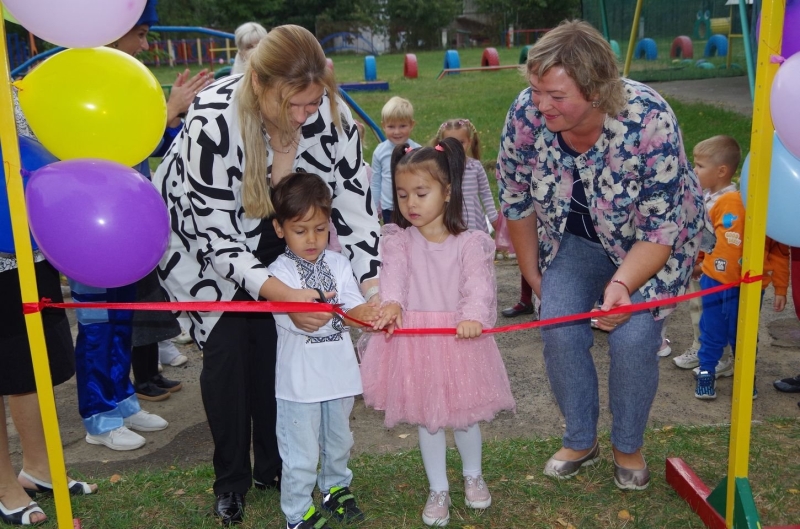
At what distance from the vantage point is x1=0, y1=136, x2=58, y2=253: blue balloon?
2797 millimetres

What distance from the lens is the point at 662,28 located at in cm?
1889

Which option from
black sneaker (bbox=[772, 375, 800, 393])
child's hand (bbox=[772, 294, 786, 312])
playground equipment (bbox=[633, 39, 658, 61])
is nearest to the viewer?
child's hand (bbox=[772, 294, 786, 312])

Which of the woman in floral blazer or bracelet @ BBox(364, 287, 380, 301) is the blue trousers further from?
the woman in floral blazer

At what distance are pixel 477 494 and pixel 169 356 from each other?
8.71 ft

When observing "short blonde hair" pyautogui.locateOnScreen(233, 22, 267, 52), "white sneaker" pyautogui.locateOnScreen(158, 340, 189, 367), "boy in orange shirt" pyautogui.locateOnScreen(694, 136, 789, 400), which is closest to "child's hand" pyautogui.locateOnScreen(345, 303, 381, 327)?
"boy in orange shirt" pyautogui.locateOnScreen(694, 136, 789, 400)

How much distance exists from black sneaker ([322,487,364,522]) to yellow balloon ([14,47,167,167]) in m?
1.56

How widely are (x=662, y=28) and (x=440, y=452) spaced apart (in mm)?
17613

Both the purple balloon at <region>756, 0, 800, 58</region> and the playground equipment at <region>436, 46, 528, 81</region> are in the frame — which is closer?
the purple balloon at <region>756, 0, 800, 58</region>

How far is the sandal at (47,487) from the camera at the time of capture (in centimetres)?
362

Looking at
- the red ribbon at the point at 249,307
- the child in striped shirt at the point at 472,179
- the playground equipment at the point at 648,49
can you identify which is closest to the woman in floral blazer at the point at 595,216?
the red ribbon at the point at 249,307

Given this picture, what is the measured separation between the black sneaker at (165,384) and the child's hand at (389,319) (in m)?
2.26

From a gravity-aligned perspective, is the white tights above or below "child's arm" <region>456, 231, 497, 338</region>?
below

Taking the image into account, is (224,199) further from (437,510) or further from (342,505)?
(437,510)

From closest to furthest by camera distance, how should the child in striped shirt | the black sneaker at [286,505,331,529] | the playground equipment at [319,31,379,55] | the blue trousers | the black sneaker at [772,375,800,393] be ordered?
1. the black sneaker at [286,505,331,529]
2. the blue trousers
3. the black sneaker at [772,375,800,393]
4. the child in striped shirt
5. the playground equipment at [319,31,379,55]
